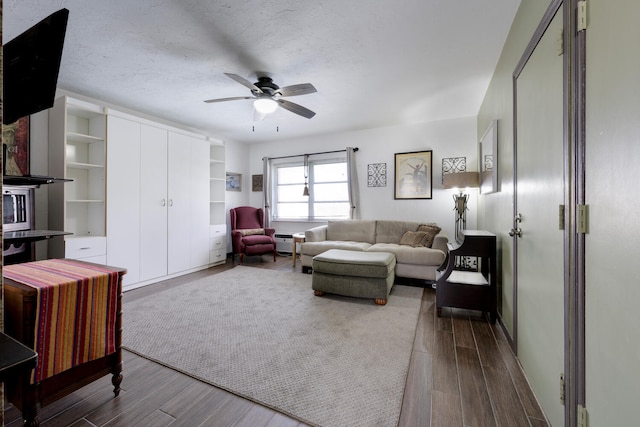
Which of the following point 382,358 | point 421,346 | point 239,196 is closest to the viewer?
point 382,358

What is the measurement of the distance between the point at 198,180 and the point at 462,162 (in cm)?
427

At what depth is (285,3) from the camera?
1949mm

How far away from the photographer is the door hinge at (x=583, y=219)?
1.05m

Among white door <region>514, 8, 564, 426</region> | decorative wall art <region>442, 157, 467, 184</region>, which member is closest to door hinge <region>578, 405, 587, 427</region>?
white door <region>514, 8, 564, 426</region>

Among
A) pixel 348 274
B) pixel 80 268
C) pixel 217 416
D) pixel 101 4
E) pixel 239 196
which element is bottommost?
pixel 217 416

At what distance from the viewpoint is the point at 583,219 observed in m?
1.06

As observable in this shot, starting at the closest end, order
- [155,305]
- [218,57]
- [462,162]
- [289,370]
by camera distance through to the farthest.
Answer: [289,370] → [218,57] → [155,305] → [462,162]

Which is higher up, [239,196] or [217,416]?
[239,196]

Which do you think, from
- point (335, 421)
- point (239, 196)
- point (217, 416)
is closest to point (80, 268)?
point (217, 416)

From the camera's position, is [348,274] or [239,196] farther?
[239,196]

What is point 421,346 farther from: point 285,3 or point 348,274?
point 285,3

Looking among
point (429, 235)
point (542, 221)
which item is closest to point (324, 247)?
Result: point (429, 235)

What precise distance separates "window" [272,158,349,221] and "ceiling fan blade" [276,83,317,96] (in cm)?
265

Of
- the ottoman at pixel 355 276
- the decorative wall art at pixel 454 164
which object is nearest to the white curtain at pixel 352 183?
the decorative wall art at pixel 454 164
